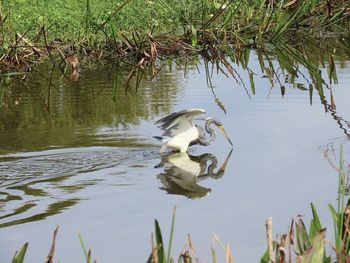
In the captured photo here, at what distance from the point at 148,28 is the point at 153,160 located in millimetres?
6544

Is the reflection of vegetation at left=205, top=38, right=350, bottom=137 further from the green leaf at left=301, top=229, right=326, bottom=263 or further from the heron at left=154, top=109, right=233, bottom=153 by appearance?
the green leaf at left=301, top=229, right=326, bottom=263

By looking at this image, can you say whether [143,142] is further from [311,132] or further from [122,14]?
[122,14]

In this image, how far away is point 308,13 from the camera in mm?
14469

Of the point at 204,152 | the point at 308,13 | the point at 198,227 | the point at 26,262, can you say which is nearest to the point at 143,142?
the point at 204,152

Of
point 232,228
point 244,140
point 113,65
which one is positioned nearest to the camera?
point 232,228

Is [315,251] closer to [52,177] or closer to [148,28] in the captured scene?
[52,177]

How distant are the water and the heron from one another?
115 mm

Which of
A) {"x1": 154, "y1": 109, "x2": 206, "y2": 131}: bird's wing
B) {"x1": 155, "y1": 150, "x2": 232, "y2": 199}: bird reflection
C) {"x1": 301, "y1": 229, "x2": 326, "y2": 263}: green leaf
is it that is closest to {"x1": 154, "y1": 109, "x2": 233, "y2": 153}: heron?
{"x1": 154, "y1": 109, "x2": 206, "y2": 131}: bird's wing

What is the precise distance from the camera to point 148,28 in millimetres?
14672

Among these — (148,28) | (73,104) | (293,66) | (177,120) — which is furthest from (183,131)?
(148,28)

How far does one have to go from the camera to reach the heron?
871 cm

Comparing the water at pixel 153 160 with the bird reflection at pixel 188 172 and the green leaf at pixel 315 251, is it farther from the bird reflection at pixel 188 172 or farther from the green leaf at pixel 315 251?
the green leaf at pixel 315 251

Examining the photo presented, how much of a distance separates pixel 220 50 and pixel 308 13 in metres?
1.91

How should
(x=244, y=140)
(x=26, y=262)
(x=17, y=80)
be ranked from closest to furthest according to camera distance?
(x=26, y=262), (x=244, y=140), (x=17, y=80)
